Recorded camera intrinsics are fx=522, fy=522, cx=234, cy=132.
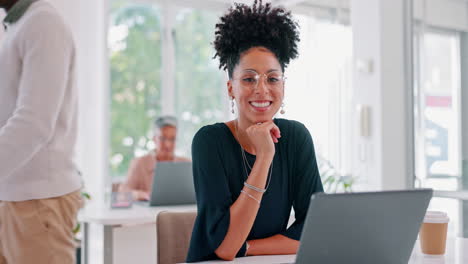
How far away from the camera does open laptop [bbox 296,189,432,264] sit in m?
0.97

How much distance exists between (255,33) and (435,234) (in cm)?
79

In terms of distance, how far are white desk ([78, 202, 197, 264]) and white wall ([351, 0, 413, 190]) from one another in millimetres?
2040

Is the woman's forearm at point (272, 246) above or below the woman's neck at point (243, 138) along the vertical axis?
below

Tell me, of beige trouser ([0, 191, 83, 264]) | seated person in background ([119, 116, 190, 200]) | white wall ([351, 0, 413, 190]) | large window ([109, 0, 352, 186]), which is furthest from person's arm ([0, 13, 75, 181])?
large window ([109, 0, 352, 186])

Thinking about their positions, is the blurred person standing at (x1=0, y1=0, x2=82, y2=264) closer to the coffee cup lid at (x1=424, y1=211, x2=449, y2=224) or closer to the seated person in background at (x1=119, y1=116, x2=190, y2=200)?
the coffee cup lid at (x1=424, y1=211, x2=449, y2=224)

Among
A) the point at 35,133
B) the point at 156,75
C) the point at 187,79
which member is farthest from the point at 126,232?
the point at 187,79

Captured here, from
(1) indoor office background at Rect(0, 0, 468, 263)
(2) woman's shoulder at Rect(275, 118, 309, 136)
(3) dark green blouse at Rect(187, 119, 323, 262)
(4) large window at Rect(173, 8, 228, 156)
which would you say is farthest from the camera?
(4) large window at Rect(173, 8, 228, 156)

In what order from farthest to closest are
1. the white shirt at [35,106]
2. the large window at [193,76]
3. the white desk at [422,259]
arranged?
the large window at [193,76]
the white shirt at [35,106]
the white desk at [422,259]

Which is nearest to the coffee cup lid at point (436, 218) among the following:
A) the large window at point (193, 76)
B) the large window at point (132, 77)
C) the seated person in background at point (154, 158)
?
the seated person in background at point (154, 158)

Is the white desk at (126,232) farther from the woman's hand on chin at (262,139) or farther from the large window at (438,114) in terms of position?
the large window at (438,114)

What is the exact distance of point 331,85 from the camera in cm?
482

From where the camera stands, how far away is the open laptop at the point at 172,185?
2793 mm

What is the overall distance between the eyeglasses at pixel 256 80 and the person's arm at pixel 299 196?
23 centimetres

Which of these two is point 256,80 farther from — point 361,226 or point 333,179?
point 333,179
